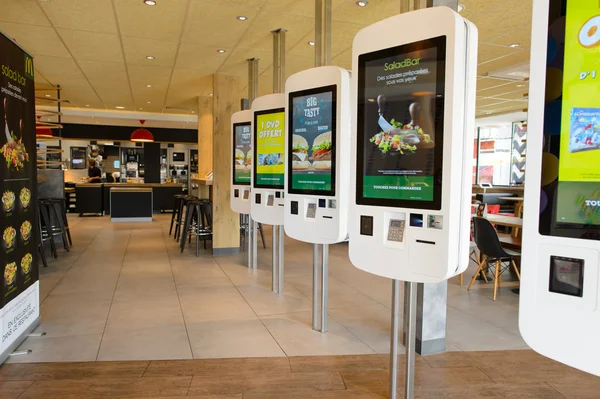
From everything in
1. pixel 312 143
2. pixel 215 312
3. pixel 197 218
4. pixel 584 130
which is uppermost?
pixel 312 143

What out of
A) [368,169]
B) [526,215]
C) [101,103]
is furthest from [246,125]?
[101,103]

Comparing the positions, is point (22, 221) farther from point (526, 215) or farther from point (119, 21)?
point (526, 215)

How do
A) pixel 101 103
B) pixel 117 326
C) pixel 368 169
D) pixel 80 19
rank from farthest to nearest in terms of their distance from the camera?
pixel 101 103, pixel 80 19, pixel 117 326, pixel 368 169

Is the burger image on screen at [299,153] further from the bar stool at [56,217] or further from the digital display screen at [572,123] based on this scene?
the bar stool at [56,217]

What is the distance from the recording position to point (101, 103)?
39.8ft

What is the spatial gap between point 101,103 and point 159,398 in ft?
37.3

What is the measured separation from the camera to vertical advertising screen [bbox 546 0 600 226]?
3.97ft

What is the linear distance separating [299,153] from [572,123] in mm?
2517

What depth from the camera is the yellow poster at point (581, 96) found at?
3.96ft

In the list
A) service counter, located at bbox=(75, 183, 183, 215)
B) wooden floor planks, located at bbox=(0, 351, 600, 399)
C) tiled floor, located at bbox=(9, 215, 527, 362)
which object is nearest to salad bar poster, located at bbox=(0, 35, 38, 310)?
tiled floor, located at bbox=(9, 215, 527, 362)

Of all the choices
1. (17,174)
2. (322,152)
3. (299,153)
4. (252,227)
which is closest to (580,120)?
(322,152)

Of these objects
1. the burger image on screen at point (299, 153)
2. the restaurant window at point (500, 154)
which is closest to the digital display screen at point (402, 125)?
the burger image on screen at point (299, 153)

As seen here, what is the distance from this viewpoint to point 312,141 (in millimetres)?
3502

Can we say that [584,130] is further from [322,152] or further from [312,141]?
[312,141]
